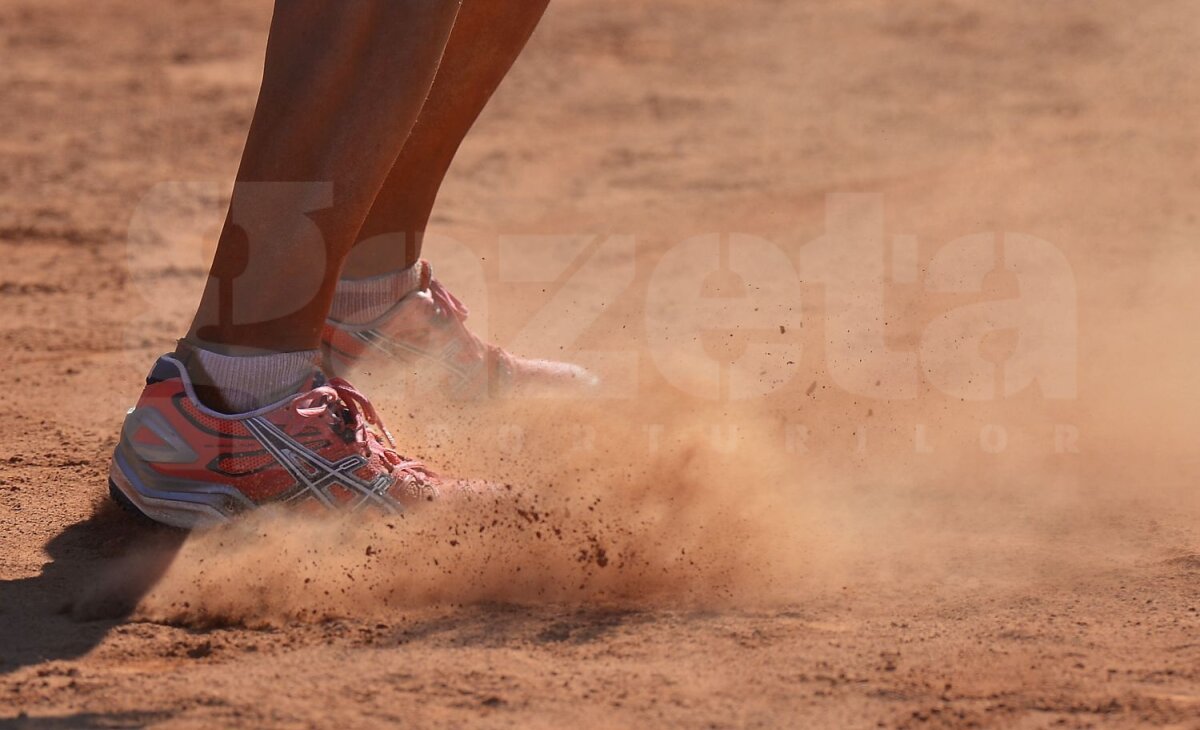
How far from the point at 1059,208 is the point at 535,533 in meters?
2.44

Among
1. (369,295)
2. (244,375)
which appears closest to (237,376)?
(244,375)

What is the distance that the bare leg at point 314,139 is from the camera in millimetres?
2229

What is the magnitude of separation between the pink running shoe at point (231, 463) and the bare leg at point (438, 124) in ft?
1.88

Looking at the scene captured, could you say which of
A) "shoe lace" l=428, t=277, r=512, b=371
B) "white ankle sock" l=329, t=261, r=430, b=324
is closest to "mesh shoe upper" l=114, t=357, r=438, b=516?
"white ankle sock" l=329, t=261, r=430, b=324

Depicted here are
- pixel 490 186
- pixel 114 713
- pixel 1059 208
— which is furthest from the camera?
pixel 490 186

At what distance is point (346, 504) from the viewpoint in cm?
231

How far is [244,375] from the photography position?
7.55 ft

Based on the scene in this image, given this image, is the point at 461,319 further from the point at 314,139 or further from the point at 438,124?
the point at 314,139

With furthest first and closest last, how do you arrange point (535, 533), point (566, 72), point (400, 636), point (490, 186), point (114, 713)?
1. point (566, 72)
2. point (490, 186)
3. point (535, 533)
4. point (400, 636)
5. point (114, 713)

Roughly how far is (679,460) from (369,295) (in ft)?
2.34

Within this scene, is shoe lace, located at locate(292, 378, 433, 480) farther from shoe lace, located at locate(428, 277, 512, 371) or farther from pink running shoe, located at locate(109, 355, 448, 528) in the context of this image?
shoe lace, located at locate(428, 277, 512, 371)

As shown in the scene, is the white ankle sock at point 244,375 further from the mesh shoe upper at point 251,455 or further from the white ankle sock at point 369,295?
the white ankle sock at point 369,295

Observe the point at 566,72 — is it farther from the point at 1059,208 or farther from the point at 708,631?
the point at 708,631

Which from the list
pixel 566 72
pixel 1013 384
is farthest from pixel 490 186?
pixel 1013 384
